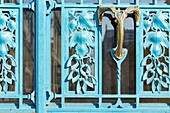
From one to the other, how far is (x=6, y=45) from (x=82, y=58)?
23.5 inches

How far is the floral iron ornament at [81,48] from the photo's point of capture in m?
2.94

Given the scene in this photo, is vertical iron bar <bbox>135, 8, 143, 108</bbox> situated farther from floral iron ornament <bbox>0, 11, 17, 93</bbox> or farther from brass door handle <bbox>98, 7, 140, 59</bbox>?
floral iron ornament <bbox>0, 11, 17, 93</bbox>

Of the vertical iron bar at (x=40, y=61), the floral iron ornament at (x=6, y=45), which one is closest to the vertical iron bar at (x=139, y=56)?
the vertical iron bar at (x=40, y=61)

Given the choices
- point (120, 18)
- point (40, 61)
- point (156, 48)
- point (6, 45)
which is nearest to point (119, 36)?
point (120, 18)

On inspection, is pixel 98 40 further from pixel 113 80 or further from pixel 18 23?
pixel 18 23

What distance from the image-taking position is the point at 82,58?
294cm

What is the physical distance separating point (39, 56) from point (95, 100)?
551mm

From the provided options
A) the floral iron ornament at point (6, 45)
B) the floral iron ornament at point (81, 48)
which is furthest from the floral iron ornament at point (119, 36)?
the floral iron ornament at point (6, 45)

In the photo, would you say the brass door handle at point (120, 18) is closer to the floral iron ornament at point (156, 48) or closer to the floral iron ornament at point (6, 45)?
the floral iron ornament at point (156, 48)

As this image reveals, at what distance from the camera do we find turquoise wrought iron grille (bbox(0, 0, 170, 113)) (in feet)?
9.61

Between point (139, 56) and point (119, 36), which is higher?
point (119, 36)

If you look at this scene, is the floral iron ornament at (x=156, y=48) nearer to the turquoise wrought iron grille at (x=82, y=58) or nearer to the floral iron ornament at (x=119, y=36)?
the turquoise wrought iron grille at (x=82, y=58)

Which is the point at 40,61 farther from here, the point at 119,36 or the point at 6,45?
the point at 119,36

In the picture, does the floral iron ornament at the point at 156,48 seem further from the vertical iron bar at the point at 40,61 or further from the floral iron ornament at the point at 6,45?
the floral iron ornament at the point at 6,45
